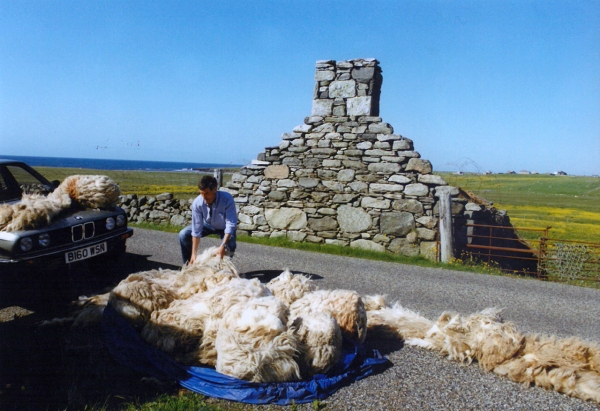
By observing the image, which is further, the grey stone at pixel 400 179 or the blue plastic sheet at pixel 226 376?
the grey stone at pixel 400 179

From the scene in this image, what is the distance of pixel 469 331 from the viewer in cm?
460

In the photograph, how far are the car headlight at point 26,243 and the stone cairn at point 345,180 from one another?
796 centimetres

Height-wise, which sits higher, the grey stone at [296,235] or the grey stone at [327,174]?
the grey stone at [327,174]

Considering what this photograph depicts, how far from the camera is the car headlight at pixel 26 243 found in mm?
5375

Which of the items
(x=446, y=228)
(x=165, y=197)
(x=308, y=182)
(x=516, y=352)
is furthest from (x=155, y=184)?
(x=516, y=352)

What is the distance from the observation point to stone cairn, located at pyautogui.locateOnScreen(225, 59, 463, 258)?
1157 cm

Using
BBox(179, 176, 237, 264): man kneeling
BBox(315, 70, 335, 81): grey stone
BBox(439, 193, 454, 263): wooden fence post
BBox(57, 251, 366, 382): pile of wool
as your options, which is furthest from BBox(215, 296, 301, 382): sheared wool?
BBox(315, 70, 335, 81): grey stone

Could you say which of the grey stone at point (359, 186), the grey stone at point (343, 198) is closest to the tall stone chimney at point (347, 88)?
the grey stone at point (359, 186)

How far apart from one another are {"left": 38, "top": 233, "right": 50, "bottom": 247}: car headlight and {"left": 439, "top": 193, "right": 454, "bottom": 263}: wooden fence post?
8.17 m

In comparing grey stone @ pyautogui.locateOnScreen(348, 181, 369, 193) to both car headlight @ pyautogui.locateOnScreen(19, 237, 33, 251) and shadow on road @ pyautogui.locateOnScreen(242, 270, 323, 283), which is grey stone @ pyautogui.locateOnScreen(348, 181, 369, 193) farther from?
car headlight @ pyautogui.locateOnScreen(19, 237, 33, 251)

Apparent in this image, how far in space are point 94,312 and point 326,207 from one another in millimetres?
8314

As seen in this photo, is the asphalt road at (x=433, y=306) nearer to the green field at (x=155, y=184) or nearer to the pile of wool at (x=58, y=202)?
the pile of wool at (x=58, y=202)

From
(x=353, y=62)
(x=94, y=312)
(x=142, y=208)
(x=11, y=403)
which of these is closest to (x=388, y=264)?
(x=353, y=62)

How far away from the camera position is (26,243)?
541cm
